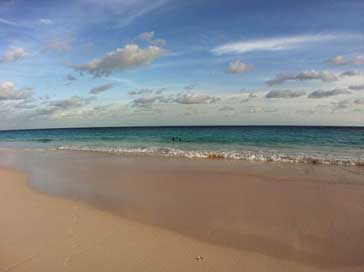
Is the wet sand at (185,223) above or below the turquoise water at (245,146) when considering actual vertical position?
below

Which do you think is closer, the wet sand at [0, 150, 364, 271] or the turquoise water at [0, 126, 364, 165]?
the wet sand at [0, 150, 364, 271]

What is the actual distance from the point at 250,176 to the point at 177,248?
585 centimetres

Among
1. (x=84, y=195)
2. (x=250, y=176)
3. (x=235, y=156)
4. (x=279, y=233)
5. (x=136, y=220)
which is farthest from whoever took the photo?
(x=235, y=156)

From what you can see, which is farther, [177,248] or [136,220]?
[136,220]

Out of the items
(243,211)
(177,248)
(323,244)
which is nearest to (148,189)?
(243,211)

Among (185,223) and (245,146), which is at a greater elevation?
(245,146)

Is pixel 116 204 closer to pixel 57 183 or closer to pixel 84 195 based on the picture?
pixel 84 195

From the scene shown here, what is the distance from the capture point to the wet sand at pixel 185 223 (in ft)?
13.2

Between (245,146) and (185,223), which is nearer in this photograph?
(185,223)

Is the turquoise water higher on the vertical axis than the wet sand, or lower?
higher

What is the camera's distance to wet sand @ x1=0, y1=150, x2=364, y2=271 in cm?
402

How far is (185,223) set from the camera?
5422mm

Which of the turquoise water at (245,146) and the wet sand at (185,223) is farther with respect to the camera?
the turquoise water at (245,146)

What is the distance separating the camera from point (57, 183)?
9039 millimetres
